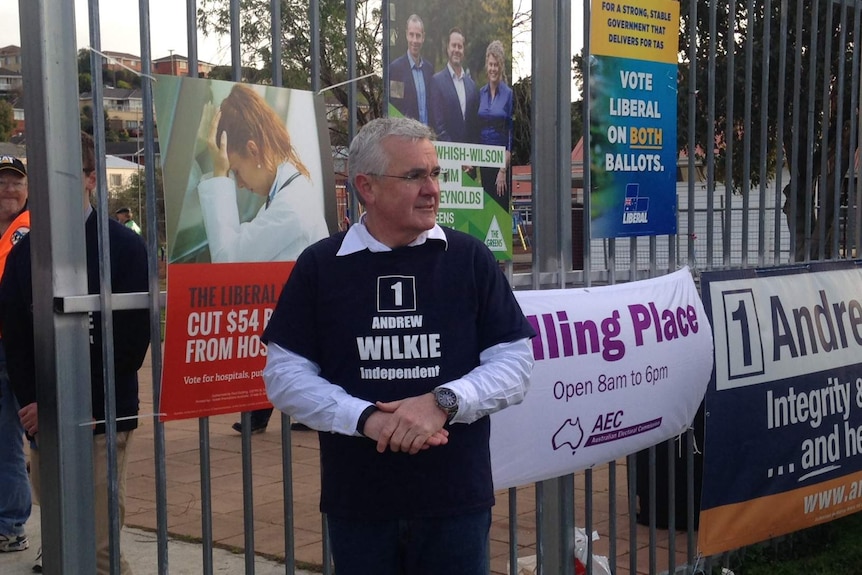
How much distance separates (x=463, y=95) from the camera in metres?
3.97

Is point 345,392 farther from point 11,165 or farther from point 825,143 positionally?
point 825,143

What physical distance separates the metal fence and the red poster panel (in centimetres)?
7

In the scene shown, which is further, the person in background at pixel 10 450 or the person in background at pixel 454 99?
the person in background at pixel 10 450

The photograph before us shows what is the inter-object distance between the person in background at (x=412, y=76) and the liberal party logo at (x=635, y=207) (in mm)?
1199

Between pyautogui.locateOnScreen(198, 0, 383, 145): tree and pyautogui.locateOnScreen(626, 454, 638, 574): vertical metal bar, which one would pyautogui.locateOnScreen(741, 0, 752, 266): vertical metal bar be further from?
pyautogui.locateOnScreen(198, 0, 383, 145): tree

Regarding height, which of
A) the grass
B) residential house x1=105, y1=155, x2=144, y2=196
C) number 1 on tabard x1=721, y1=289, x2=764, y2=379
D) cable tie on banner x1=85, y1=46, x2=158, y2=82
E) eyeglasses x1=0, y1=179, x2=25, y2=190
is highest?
cable tie on banner x1=85, y1=46, x2=158, y2=82

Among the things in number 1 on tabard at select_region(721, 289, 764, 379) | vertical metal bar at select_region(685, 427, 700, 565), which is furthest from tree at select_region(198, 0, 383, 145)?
vertical metal bar at select_region(685, 427, 700, 565)

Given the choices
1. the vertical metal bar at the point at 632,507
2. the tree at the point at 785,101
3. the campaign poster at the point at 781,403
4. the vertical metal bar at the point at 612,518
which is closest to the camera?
the vertical metal bar at the point at 612,518

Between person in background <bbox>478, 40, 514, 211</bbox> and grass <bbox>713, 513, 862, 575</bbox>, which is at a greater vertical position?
person in background <bbox>478, 40, 514, 211</bbox>

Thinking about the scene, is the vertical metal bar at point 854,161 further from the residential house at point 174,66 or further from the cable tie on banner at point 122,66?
the cable tie on banner at point 122,66

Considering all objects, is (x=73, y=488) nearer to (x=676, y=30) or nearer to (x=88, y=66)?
(x=88, y=66)

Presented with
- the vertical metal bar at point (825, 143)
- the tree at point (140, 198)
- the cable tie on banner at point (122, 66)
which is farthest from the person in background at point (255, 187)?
the vertical metal bar at point (825, 143)

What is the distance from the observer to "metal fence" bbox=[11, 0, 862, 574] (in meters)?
3.04

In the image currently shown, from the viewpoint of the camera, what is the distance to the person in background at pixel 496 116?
4059mm
